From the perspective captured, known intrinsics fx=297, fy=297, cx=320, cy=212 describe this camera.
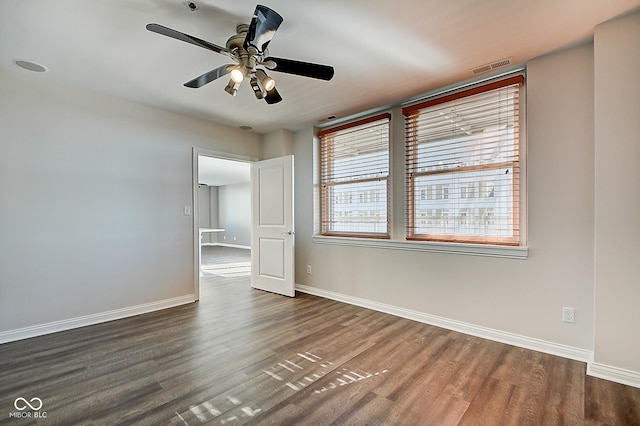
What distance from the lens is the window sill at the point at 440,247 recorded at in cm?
266

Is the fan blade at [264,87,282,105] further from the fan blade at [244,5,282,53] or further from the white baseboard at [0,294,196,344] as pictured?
the white baseboard at [0,294,196,344]

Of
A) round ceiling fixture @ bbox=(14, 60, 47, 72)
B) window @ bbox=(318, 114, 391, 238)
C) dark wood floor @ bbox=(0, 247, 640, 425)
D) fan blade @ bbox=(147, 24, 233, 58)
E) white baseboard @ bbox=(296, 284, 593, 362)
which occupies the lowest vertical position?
dark wood floor @ bbox=(0, 247, 640, 425)

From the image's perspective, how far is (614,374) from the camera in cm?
207

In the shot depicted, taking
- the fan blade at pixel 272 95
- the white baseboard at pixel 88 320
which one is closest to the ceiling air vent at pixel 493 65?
the fan blade at pixel 272 95

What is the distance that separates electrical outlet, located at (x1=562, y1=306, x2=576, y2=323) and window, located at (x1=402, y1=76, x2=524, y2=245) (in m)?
0.63

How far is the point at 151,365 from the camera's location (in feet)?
7.50

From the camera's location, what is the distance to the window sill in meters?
2.66

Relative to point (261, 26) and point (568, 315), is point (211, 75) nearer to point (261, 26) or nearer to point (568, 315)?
point (261, 26)

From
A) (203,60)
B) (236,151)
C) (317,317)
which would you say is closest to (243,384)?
(317,317)

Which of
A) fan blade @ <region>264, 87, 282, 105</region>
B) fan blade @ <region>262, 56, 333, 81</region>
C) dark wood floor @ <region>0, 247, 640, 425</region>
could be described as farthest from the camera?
fan blade @ <region>264, 87, 282, 105</region>

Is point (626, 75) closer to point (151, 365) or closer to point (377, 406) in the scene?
point (377, 406)

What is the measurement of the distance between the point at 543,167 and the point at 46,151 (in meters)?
4.61

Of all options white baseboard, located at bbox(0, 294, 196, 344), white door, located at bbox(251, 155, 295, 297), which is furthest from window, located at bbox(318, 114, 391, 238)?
white baseboard, located at bbox(0, 294, 196, 344)

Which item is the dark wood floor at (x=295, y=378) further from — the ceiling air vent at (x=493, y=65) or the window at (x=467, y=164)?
the ceiling air vent at (x=493, y=65)
